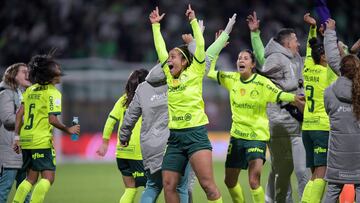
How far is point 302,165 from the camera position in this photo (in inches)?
417

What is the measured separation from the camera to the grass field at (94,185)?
1310cm

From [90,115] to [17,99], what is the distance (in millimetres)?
10610

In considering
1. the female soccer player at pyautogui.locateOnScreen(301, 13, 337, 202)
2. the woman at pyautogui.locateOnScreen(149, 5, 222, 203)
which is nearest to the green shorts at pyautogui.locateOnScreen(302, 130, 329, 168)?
the female soccer player at pyautogui.locateOnScreen(301, 13, 337, 202)

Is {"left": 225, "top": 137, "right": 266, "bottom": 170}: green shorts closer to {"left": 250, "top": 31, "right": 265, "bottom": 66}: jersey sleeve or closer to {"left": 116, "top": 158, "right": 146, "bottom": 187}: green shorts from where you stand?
{"left": 116, "top": 158, "right": 146, "bottom": 187}: green shorts

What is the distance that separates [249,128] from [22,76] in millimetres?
3011

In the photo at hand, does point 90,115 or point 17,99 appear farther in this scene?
point 90,115

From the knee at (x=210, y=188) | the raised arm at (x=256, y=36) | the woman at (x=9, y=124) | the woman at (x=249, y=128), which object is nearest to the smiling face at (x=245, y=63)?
the woman at (x=249, y=128)

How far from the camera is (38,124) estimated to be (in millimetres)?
10039

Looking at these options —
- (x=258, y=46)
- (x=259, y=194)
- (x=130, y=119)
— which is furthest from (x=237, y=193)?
(x=258, y=46)

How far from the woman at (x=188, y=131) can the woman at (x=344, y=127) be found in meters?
1.23

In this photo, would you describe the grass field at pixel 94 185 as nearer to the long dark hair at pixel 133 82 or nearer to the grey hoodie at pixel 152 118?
the long dark hair at pixel 133 82

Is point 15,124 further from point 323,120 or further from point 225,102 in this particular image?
point 225,102

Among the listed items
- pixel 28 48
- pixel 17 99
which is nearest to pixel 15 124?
pixel 17 99

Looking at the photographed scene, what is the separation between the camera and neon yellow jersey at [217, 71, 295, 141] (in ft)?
32.0
